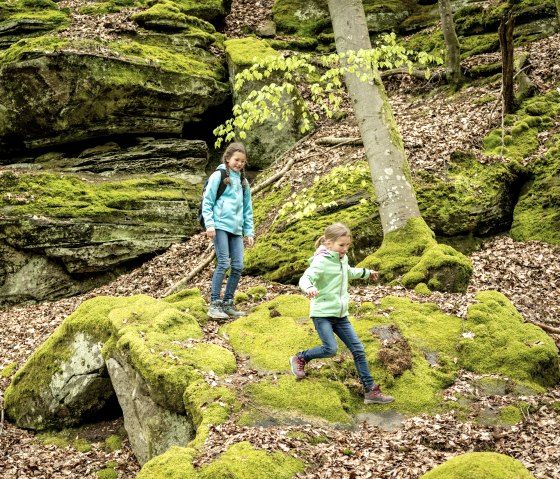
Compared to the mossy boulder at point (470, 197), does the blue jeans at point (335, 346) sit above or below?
below

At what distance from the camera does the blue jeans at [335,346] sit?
5633 mm

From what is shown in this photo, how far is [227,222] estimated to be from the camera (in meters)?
7.52

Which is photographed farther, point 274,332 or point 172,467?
point 274,332

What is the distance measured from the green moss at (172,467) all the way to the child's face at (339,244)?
2424 mm

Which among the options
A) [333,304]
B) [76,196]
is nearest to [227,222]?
[333,304]

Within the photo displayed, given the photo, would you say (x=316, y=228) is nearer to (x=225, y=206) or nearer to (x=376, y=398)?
(x=225, y=206)

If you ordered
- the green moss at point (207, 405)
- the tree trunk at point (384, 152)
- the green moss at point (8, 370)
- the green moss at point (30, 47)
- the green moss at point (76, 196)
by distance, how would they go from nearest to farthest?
the green moss at point (207, 405) → the green moss at point (8, 370) → the tree trunk at point (384, 152) → the green moss at point (76, 196) → the green moss at point (30, 47)

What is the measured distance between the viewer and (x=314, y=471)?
14.8 feet

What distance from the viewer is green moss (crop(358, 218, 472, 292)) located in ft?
26.7

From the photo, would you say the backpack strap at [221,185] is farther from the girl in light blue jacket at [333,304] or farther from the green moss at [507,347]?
the green moss at [507,347]

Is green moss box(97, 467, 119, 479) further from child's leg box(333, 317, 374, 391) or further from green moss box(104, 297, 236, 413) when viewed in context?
child's leg box(333, 317, 374, 391)

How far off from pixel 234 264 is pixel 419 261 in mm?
2974

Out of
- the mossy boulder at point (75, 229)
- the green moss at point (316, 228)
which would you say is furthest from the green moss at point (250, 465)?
the mossy boulder at point (75, 229)

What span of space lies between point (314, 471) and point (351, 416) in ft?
3.46
